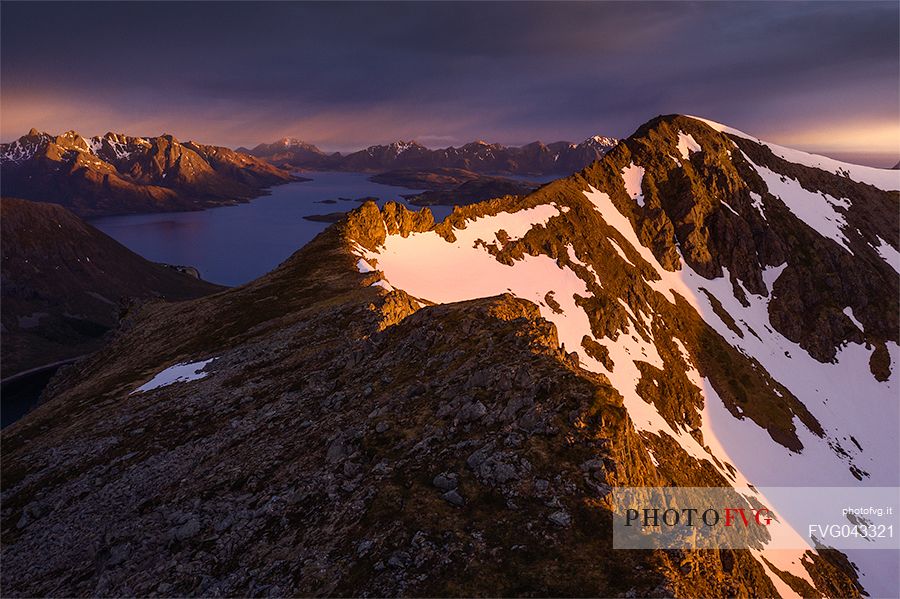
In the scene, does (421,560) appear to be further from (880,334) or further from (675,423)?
(880,334)

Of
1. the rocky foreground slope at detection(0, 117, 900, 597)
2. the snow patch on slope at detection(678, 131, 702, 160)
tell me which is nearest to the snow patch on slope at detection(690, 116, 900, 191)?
the snow patch on slope at detection(678, 131, 702, 160)

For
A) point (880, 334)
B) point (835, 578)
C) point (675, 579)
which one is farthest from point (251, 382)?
point (880, 334)

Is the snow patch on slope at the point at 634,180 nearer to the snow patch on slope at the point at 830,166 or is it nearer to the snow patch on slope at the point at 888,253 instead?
the snow patch on slope at the point at 830,166

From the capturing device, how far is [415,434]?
19812 millimetres

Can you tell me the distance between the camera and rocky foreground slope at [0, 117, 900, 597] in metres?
14.9

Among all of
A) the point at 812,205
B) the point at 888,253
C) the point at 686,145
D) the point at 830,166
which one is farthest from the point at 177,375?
the point at 830,166

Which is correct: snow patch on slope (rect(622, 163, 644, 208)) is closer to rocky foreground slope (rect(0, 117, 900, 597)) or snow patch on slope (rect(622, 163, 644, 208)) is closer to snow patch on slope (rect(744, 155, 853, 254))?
rocky foreground slope (rect(0, 117, 900, 597))

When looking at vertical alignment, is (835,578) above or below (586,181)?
below

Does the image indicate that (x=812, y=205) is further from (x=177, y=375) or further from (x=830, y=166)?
(x=177, y=375)

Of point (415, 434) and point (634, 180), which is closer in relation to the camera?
point (415, 434)

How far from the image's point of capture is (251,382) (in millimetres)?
34719

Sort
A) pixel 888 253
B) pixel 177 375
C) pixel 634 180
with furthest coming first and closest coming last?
pixel 888 253, pixel 634 180, pixel 177 375

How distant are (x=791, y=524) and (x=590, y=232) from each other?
69.1 m

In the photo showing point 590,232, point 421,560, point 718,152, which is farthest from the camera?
point 718,152
